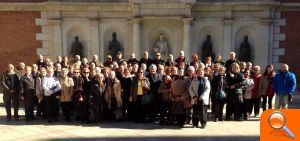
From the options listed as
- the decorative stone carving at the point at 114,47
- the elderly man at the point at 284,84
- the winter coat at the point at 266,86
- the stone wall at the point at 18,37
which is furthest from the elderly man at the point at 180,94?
the stone wall at the point at 18,37

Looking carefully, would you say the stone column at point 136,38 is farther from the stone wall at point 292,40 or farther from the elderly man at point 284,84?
the elderly man at point 284,84

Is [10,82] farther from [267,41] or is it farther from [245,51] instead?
[267,41]

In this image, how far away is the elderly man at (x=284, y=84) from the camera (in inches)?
364

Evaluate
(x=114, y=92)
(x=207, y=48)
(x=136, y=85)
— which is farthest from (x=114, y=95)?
(x=207, y=48)

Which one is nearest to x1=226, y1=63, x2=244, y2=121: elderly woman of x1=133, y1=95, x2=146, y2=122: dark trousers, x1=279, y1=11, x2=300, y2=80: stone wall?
x1=133, y1=95, x2=146, y2=122: dark trousers

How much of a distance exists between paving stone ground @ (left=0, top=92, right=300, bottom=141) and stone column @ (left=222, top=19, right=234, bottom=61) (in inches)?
182

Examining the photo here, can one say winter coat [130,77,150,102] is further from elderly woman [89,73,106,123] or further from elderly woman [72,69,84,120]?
elderly woman [72,69,84,120]

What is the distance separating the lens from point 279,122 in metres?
2.85

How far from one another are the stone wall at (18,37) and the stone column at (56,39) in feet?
1.55

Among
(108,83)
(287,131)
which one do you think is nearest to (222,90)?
(108,83)

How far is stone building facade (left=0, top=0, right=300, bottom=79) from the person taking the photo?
13.5 meters

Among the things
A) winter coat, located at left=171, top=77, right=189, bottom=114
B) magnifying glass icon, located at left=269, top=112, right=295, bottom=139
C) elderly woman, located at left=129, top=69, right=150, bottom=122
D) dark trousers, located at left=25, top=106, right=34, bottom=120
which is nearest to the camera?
magnifying glass icon, located at left=269, top=112, right=295, bottom=139

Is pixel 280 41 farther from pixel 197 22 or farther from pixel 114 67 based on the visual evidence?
pixel 114 67

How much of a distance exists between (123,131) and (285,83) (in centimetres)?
399
